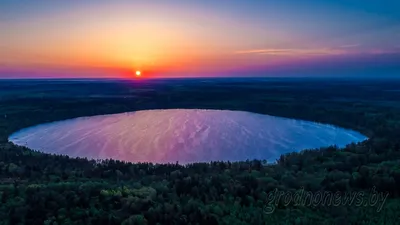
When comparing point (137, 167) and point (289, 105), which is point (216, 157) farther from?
point (289, 105)

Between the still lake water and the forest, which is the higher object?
the forest

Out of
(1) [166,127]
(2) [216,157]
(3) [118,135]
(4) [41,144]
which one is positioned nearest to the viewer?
(2) [216,157]

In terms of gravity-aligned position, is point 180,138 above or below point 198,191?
below

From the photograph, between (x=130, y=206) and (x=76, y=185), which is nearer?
(x=130, y=206)

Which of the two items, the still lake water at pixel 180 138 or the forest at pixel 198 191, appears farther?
the still lake water at pixel 180 138

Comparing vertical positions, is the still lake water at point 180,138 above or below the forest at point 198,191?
below

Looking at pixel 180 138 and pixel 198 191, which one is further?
pixel 180 138

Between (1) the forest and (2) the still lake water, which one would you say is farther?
(2) the still lake water

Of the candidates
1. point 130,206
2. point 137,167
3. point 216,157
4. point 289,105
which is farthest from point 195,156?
point 289,105
